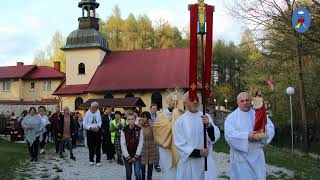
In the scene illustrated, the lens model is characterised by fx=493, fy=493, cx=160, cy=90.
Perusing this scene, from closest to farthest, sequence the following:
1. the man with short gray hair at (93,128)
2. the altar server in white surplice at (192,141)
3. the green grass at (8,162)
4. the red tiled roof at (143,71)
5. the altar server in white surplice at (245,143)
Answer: the altar server in white surplice at (192,141) → the altar server in white surplice at (245,143) → the green grass at (8,162) → the man with short gray hair at (93,128) → the red tiled roof at (143,71)

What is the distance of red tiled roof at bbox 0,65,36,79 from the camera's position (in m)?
62.0

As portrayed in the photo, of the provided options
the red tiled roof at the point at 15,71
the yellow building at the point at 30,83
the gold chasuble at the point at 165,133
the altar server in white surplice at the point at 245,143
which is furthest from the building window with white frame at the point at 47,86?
the altar server in white surplice at the point at 245,143

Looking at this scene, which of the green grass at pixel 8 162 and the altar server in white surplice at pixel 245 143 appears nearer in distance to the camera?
the altar server in white surplice at pixel 245 143

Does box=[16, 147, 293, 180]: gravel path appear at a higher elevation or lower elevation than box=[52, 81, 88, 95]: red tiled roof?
lower

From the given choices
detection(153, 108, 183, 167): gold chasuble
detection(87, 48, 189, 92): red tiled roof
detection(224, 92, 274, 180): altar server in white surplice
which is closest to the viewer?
detection(224, 92, 274, 180): altar server in white surplice

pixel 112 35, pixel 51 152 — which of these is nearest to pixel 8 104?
pixel 112 35

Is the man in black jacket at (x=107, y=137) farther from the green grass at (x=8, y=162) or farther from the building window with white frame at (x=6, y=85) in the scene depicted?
the building window with white frame at (x=6, y=85)

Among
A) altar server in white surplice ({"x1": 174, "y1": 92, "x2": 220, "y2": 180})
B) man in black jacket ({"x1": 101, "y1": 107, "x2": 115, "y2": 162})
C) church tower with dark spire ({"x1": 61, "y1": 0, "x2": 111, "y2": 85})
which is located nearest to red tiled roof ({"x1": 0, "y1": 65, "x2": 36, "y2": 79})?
church tower with dark spire ({"x1": 61, "y1": 0, "x2": 111, "y2": 85})

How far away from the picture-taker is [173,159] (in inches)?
364

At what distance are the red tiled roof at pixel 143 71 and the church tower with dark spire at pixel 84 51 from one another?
1.14m

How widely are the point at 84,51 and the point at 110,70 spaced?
387 cm

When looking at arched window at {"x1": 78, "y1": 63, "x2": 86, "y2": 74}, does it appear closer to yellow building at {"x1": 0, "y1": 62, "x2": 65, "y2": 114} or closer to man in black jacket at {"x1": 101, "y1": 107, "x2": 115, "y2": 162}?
yellow building at {"x1": 0, "y1": 62, "x2": 65, "y2": 114}

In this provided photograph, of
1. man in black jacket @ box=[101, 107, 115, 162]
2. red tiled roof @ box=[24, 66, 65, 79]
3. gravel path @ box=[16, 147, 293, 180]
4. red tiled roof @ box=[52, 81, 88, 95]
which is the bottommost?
gravel path @ box=[16, 147, 293, 180]

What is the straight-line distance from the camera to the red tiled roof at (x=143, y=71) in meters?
46.0
